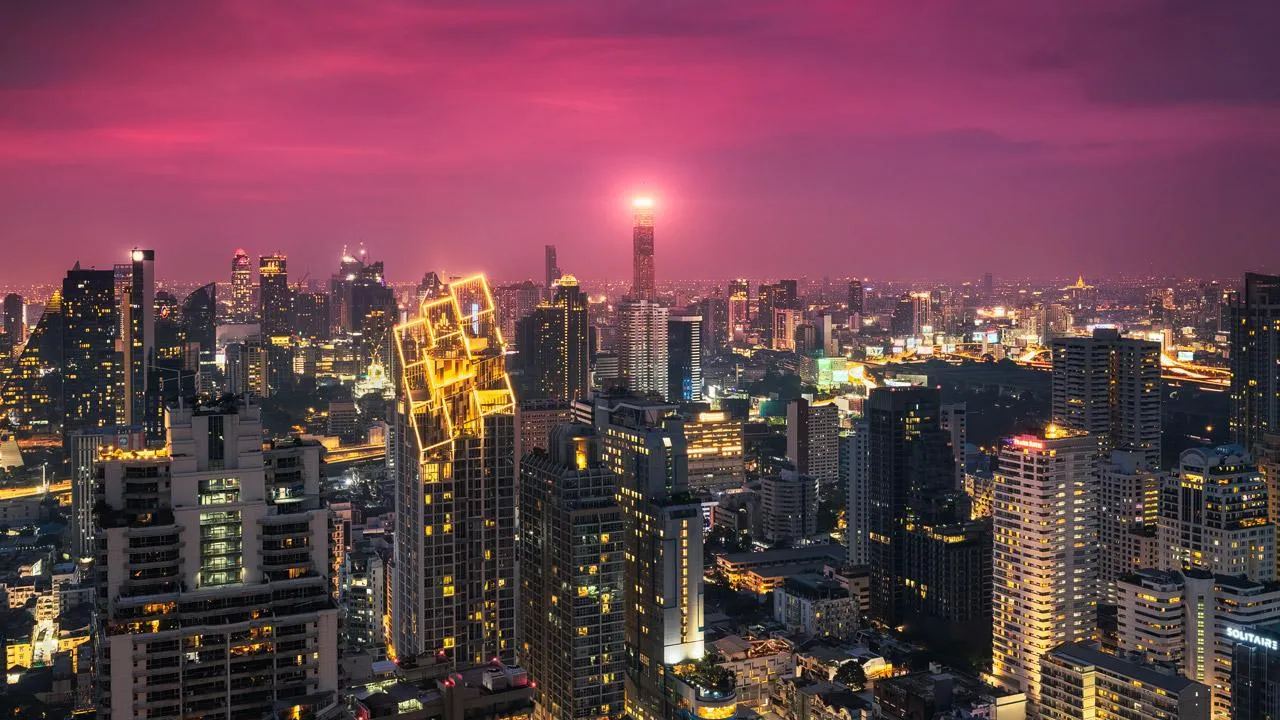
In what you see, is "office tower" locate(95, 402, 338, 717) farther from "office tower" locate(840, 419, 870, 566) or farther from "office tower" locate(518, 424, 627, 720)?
"office tower" locate(840, 419, 870, 566)

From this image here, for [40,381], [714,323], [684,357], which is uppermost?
[714,323]

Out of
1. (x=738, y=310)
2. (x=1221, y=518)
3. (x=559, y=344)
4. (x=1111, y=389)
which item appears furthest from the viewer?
(x=738, y=310)

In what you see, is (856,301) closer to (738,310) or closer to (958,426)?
(738,310)

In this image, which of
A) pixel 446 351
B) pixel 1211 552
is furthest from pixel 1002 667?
pixel 446 351

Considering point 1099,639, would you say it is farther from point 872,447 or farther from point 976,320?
point 976,320

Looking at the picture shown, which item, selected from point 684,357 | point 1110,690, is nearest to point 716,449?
point 684,357

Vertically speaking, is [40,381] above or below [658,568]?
above
